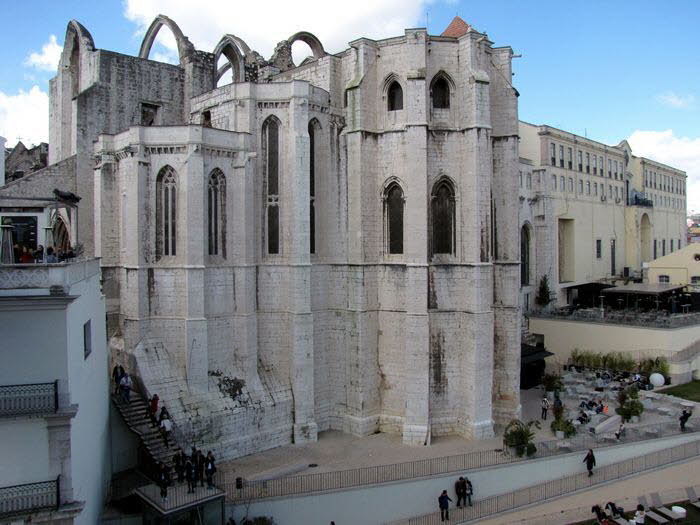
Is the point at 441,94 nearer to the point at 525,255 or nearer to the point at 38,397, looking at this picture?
the point at 38,397

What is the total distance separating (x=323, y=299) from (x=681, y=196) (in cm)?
6179

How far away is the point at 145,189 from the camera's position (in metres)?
21.3

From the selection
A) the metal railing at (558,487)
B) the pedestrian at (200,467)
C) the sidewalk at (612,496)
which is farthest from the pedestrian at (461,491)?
the pedestrian at (200,467)

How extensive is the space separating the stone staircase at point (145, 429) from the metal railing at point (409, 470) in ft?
6.77

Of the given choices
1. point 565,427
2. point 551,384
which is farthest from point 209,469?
point 551,384

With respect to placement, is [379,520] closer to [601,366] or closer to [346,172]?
[346,172]

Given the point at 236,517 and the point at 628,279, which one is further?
the point at 628,279

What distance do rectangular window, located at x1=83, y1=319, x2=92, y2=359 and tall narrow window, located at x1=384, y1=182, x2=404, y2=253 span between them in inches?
486

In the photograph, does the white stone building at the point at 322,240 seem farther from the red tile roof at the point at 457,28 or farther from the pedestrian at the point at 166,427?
the red tile roof at the point at 457,28

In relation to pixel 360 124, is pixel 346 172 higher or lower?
lower

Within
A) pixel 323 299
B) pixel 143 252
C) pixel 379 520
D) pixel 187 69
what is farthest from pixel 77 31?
pixel 379 520

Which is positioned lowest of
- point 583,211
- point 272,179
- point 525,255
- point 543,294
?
point 543,294

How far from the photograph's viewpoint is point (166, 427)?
62.1 ft

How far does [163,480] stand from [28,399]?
5.17m
